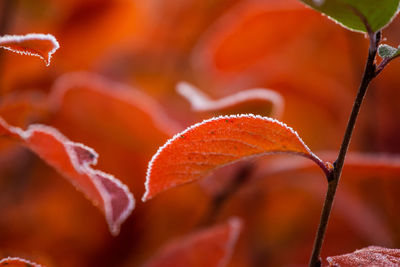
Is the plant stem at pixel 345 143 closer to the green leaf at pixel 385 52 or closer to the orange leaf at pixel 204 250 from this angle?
the green leaf at pixel 385 52

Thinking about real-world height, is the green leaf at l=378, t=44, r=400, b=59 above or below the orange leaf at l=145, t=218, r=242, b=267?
above

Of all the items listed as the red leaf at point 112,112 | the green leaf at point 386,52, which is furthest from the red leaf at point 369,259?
the red leaf at point 112,112

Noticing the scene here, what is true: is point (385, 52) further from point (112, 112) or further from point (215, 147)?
point (112, 112)

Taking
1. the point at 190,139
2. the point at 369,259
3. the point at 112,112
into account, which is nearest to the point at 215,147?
the point at 190,139

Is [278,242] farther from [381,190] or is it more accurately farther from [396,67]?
[396,67]

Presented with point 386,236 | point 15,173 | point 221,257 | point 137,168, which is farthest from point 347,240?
point 15,173

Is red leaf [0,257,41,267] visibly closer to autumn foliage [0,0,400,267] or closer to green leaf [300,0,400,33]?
autumn foliage [0,0,400,267]

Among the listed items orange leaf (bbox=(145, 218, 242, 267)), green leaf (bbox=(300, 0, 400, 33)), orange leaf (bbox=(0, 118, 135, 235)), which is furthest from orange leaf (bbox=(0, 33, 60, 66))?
orange leaf (bbox=(145, 218, 242, 267))
